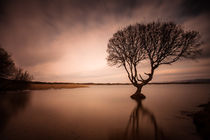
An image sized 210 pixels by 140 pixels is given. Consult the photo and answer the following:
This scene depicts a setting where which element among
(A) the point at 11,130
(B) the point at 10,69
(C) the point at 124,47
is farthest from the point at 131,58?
(B) the point at 10,69

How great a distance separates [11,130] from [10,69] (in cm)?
3426

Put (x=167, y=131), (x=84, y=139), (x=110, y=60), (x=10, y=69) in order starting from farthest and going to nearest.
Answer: (x=10, y=69)
(x=110, y=60)
(x=167, y=131)
(x=84, y=139)

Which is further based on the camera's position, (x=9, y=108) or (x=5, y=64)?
(x=5, y=64)

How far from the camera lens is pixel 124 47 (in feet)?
50.2

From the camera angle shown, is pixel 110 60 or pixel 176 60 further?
pixel 110 60

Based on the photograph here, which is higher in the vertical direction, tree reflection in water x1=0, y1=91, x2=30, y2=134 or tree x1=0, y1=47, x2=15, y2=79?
tree x1=0, y1=47, x2=15, y2=79

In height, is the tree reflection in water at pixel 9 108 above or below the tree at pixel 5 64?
below

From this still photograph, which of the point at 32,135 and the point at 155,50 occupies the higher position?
the point at 155,50

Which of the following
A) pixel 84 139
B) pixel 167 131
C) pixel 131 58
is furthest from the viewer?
pixel 131 58

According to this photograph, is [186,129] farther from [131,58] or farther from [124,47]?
[124,47]

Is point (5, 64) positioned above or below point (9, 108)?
above

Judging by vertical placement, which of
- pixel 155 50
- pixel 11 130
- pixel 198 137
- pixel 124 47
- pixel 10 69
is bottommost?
pixel 11 130

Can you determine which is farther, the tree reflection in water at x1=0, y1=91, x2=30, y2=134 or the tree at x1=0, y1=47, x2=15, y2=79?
the tree at x1=0, y1=47, x2=15, y2=79

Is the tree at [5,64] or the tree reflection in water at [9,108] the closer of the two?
the tree reflection in water at [9,108]
